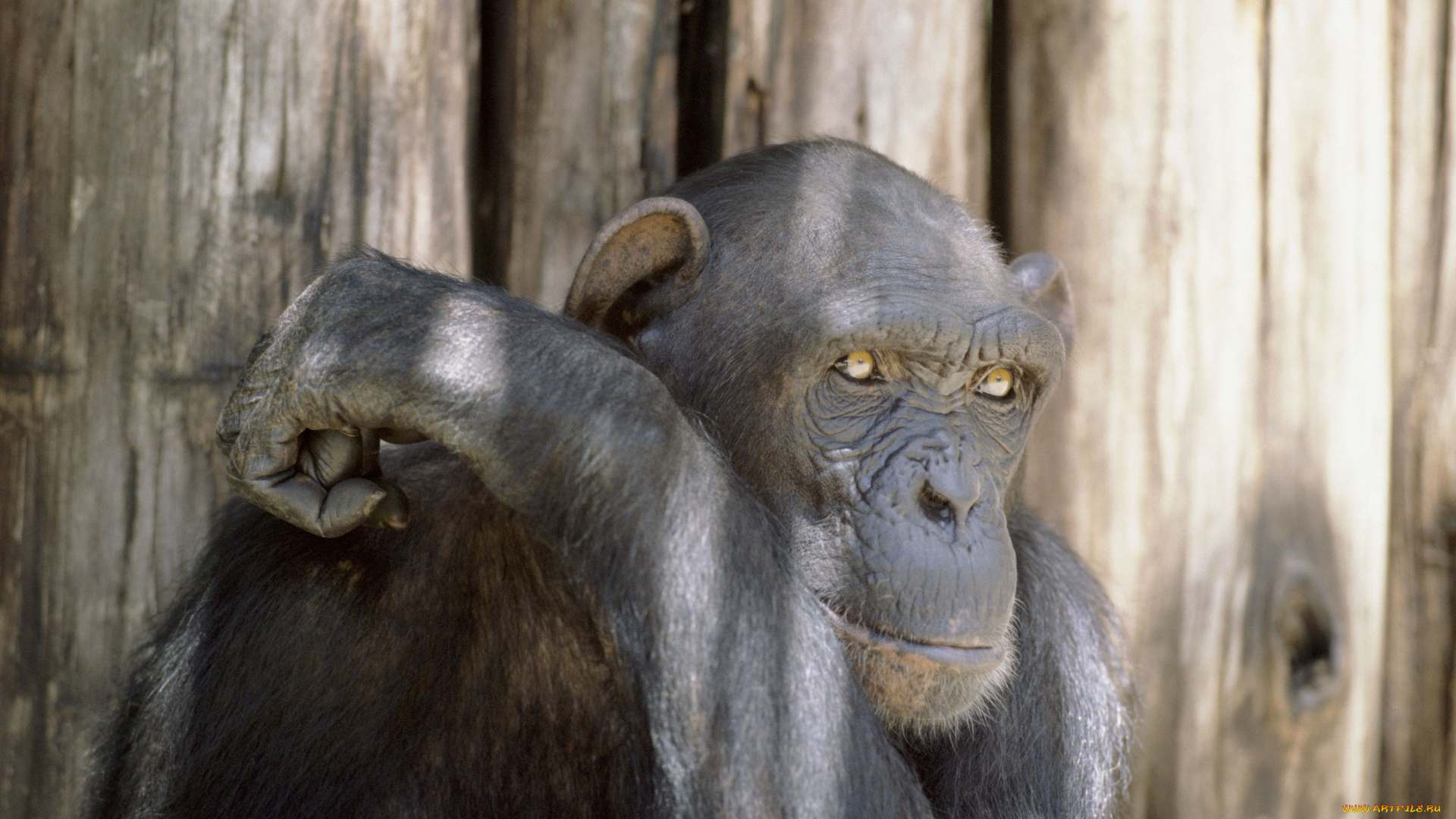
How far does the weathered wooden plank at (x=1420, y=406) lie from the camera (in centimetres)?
462

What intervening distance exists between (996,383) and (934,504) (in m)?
0.51

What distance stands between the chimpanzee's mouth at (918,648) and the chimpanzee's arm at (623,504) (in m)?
0.13

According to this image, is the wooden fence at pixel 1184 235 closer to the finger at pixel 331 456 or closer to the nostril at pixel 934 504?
the finger at pixel 331 456

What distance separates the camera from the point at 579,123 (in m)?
4.21

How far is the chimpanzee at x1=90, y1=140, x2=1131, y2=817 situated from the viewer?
2.55m

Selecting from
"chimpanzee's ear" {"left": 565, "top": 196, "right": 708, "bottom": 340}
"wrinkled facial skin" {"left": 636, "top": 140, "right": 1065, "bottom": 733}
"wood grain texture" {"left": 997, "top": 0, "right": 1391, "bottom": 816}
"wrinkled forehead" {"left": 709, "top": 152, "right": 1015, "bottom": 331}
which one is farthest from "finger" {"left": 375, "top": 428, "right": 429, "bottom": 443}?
"wood grain texture" {"left": 997, "top": 0, "right": 1391, "bottom": 816}

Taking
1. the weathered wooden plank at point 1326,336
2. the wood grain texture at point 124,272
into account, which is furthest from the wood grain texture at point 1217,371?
the wood grain texture at point 124,272

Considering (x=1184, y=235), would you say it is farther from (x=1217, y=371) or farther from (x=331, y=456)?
(x=331, y=456)

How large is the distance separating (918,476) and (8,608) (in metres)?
2.51

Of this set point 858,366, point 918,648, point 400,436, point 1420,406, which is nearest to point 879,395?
point 858,366

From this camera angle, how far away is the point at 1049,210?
14.5ft

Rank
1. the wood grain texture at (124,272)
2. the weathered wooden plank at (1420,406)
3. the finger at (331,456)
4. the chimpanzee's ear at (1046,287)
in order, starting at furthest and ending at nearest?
1. the weathered wooden plank at (1420,406)
2. the chimpanzee's ear at (1046,287)
3. the wood grain texture at (124,272)
4. the finger at (331,456)

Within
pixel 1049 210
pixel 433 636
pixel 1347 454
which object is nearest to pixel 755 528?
pixel 433 636

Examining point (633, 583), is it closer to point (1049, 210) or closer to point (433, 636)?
point (433, 636)
